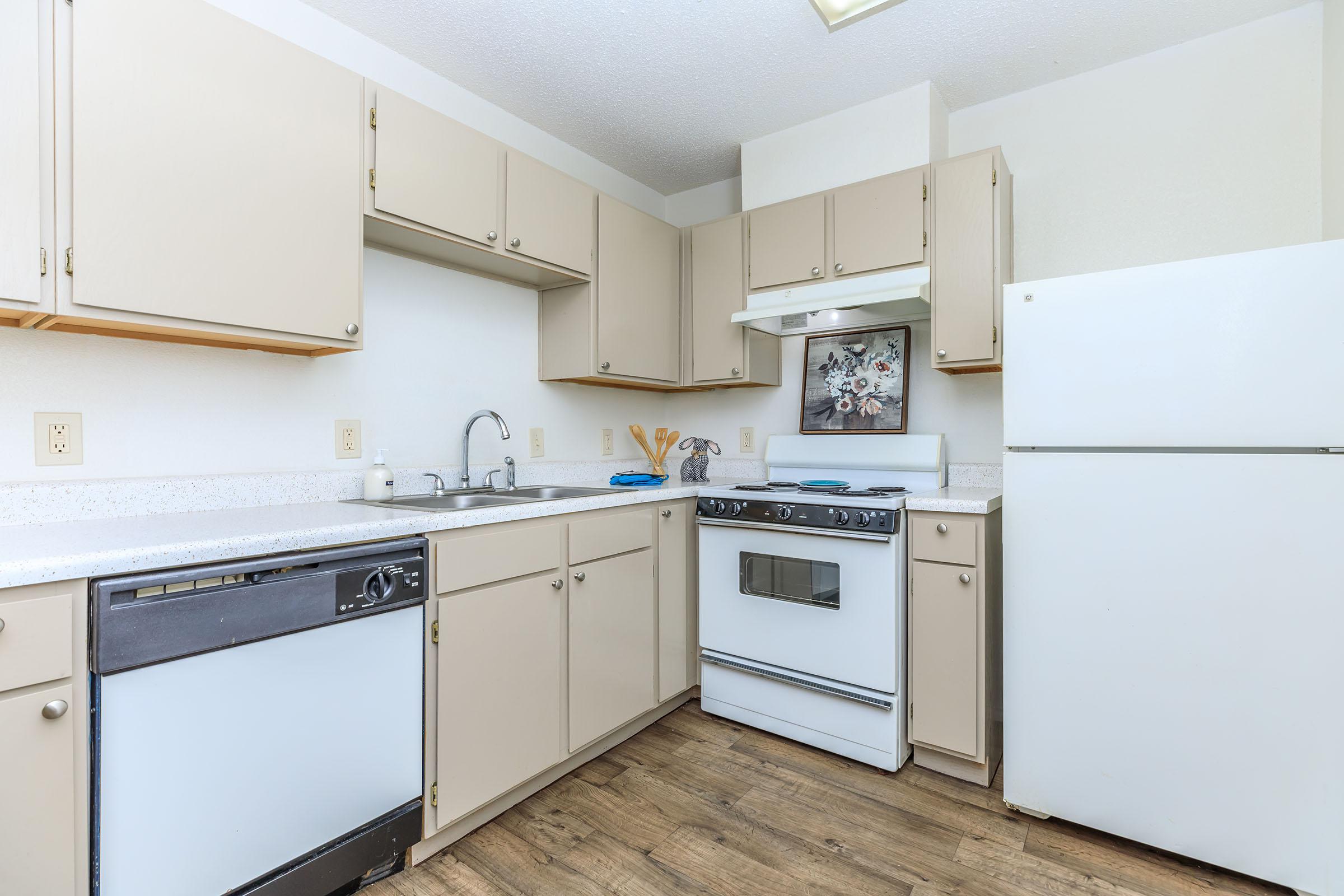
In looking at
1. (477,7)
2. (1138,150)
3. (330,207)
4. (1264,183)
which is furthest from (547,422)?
(1264,183)

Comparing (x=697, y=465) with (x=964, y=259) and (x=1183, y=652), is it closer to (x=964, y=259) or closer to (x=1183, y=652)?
(x=964, y=259)

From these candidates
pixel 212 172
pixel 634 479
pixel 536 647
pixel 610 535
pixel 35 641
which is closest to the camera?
pixel 35 641

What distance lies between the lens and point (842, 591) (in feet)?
7.32

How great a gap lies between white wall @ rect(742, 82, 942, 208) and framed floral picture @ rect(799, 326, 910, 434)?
0.67 meters

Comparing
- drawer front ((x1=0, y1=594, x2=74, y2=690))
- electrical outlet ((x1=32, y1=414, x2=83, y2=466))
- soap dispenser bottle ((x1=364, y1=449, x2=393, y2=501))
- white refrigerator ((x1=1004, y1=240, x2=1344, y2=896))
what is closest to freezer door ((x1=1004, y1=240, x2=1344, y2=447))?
white refrigerator ((x1=1004, y1=240, x2=1344, y2=896))

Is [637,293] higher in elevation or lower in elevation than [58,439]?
higher

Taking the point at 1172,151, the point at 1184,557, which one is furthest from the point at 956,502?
the point at 1172,151

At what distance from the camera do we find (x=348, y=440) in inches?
82.7

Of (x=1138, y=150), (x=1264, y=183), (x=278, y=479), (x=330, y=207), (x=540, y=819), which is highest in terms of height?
(x=1138, y=150)

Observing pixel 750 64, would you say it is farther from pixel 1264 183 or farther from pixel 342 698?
pixel 342 698

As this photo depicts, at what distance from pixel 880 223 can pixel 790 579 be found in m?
1.45

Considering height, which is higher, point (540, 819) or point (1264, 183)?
point (1264, 183)

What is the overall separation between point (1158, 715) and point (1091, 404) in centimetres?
86

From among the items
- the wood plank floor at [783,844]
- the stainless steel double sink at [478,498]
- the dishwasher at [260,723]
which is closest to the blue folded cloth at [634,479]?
the stainless steel double sink at [478,498]
